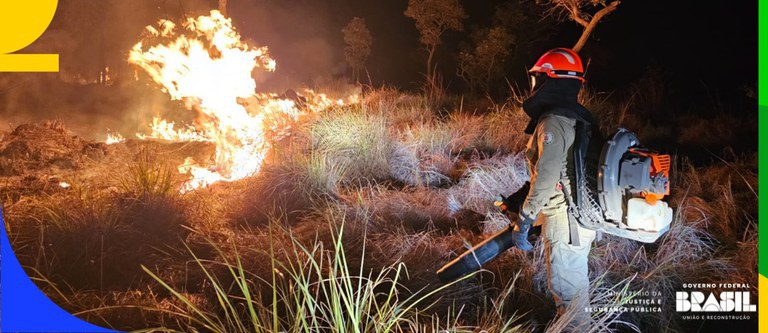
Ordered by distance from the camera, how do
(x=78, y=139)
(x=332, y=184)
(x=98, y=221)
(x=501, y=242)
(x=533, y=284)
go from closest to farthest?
(x=501, y=242)
(x=533, y=284)
(x=98, y=221)
(x=332, y=184)
(x=78, y=139)

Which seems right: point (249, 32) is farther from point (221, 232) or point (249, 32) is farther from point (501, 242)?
point (501, 242)

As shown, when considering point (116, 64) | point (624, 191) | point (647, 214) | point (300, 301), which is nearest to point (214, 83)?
point (300, 301)

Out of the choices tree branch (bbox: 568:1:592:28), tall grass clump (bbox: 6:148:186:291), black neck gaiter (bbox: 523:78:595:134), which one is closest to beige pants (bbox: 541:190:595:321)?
black neck gaiter (bbox: 523:78:595:134)

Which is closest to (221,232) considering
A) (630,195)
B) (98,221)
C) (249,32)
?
(98,221)

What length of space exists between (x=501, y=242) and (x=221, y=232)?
283 centimetres

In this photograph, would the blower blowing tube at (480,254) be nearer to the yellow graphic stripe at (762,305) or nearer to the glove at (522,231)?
the glove at (522,231)

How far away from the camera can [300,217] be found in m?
5.36

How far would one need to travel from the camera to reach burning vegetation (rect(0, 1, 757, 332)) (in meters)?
3.48

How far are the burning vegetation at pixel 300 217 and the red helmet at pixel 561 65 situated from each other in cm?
142

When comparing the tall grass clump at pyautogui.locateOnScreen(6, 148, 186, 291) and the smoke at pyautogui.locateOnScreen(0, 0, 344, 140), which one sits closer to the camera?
the tall grass clump at pyautogui.locateOnScreen(6, 148, 186, 291)

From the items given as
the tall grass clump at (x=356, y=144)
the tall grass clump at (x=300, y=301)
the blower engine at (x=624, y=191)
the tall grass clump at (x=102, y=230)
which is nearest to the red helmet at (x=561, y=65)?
the blower engine at (x=624, y=191)

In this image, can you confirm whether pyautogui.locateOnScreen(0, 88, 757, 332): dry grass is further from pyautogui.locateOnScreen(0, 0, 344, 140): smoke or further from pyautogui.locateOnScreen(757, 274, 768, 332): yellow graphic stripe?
pyautogui.locateOnScreen(0, 0, 344, 140): smoke

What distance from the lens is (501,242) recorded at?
12.2 ft

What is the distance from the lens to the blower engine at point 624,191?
122 inches
